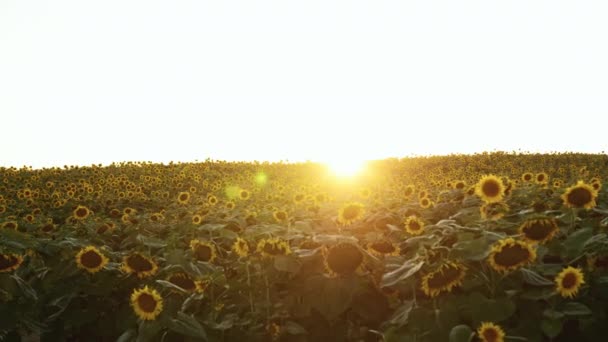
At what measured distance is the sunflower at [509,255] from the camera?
2.53 m

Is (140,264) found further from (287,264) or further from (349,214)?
(349,214)

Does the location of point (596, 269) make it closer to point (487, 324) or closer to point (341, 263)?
point (487, 324)

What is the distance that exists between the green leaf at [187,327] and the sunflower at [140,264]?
2.79 ft

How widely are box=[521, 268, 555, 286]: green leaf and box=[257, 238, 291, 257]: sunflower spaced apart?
1388 mm

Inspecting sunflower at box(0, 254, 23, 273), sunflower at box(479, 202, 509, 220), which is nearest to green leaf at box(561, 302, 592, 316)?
sunflower at box(479, 202, 509, 220)

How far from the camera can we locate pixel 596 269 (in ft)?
9.40

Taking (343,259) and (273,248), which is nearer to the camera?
(343,259)

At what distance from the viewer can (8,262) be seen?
11.5 feet

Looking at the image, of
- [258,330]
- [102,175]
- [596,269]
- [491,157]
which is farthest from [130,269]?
[491,157]

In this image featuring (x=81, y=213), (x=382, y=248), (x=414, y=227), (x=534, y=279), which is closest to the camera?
(x=534, y=279)

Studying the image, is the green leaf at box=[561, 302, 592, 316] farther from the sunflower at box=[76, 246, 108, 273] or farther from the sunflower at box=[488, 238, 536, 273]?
the sunflower at box=[76, 246, 108, 273]

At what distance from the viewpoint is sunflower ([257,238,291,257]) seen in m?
3.29

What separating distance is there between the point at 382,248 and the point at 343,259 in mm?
476

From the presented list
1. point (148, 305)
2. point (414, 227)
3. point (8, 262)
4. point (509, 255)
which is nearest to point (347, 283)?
point (509, 255)
